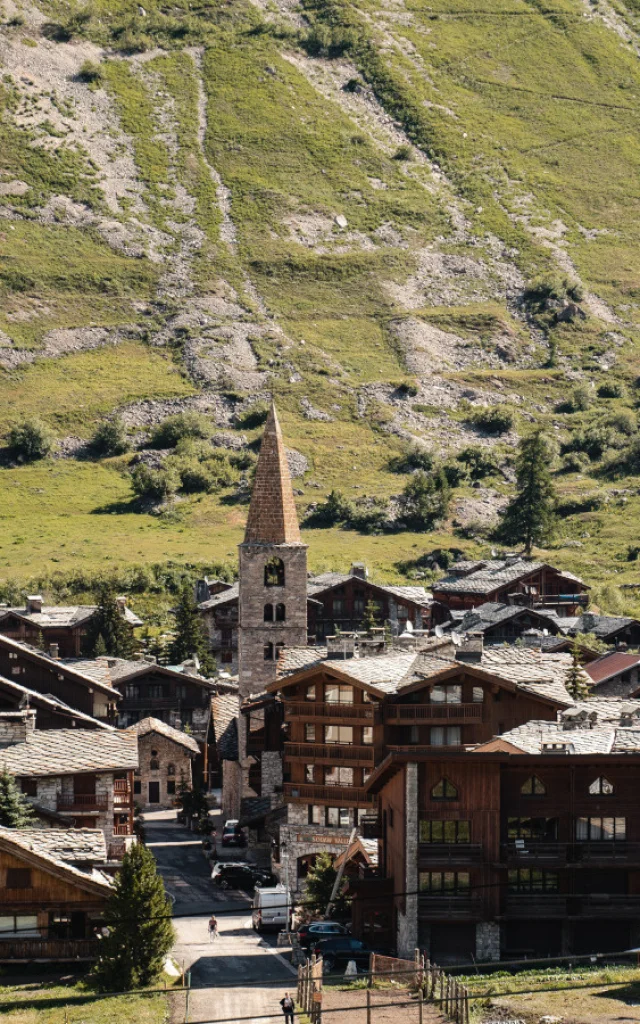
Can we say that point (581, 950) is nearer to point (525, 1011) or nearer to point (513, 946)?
point (513, 946)

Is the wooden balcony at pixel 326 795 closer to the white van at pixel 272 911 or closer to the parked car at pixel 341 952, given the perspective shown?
the white van at pixel 272 911

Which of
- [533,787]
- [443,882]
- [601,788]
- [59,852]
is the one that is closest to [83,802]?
[59,852]

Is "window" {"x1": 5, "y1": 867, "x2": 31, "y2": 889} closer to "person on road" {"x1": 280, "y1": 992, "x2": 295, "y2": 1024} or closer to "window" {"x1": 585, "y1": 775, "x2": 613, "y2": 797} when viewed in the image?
"person on road" {"x1": 280, "y1": 992, "x2": 295, "y2": 1024}

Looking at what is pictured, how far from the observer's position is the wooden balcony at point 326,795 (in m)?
76.9

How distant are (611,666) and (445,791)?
61525 mm

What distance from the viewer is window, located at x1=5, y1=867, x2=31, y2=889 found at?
184 feet

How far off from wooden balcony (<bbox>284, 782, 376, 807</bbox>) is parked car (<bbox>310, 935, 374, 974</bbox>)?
1790 cm

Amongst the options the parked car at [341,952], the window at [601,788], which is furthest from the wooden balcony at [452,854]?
the window at [601,788]

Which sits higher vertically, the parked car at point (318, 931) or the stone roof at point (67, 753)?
the stone roof at point (67, 753)

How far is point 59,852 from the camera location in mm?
58188

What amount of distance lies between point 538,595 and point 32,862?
118380 millimetres

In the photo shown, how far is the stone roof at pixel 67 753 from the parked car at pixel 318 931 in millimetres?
11502

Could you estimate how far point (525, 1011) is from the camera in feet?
156

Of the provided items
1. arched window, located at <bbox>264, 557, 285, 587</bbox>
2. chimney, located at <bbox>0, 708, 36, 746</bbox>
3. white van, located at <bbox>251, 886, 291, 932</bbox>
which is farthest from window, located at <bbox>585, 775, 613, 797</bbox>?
arched window, located at <bbox>264, 557, 285, 587</bbox>
